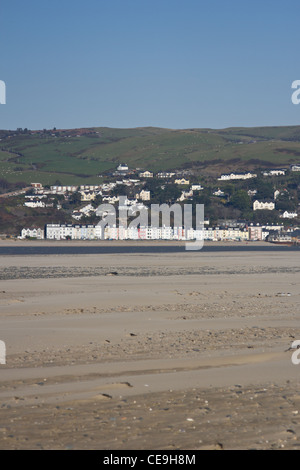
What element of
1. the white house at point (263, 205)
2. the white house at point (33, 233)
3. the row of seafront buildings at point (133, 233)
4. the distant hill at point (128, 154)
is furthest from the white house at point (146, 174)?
the white house at point (33, 233)

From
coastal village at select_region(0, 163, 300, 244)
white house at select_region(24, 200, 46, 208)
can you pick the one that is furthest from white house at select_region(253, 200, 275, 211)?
white house at select_region(24, 200, 46, 208)

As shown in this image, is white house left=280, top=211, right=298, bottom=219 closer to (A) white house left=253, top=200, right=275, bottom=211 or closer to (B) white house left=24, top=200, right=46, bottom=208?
(A) white house left=253, top=200, right=275, bottom=211

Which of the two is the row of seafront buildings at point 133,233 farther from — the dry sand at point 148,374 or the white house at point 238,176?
the dry sand at point 148,374

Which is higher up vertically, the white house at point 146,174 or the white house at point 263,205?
the white house at point 146,174

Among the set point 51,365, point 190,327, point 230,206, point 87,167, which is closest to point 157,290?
point 190,327

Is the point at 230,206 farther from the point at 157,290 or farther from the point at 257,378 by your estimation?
the point at 257,378

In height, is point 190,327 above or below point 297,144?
below
